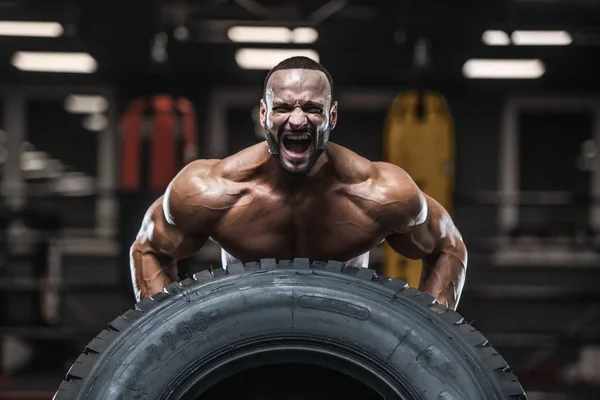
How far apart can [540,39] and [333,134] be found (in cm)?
132

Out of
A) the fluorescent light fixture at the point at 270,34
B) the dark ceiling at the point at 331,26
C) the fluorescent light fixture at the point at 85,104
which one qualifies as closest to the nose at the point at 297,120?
the dark ceiling at the point at 331,26

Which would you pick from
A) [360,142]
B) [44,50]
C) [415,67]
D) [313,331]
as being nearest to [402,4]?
[415,67]

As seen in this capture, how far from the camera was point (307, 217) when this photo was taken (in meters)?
1.53

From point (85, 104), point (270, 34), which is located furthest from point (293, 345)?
point (85, 104)

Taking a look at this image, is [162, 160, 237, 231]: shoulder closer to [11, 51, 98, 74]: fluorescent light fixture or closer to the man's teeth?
the man's teeth

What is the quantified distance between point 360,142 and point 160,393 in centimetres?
481

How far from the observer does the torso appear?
1.53 metres

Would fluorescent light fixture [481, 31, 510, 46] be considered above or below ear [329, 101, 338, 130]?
above

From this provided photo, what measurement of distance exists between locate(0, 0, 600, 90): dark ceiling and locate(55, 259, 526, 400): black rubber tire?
132 inches

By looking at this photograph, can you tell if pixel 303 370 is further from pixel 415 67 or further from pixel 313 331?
pixel 415 67

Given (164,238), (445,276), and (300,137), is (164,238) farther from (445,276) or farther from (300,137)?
(445,276)

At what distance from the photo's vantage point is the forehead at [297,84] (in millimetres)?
1444

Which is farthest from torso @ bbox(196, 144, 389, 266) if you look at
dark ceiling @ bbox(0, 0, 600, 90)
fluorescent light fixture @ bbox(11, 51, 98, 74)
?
fluorescent light fixture @ bbox(11, 51, 98, 74)

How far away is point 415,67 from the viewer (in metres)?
4.85
